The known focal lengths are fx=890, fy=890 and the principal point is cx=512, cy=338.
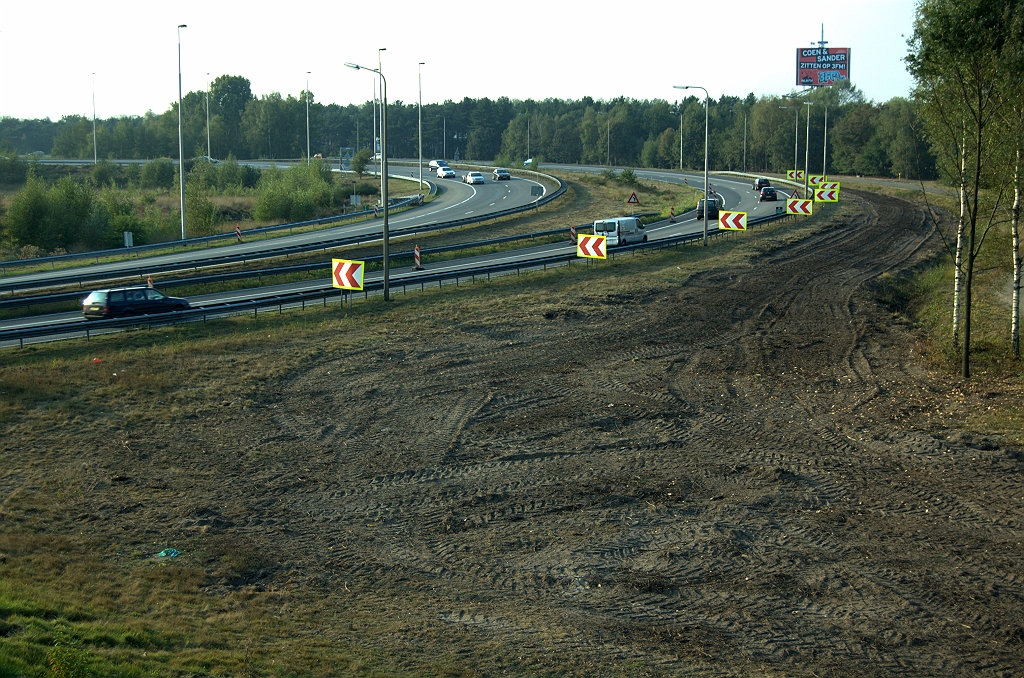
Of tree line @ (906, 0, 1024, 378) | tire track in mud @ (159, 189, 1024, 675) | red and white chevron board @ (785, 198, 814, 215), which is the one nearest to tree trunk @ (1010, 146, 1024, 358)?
tree line @ (906, 0, 1024, 378)

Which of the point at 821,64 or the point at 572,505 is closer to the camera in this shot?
the point at 572,505

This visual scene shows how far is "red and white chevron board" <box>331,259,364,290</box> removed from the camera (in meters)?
28.8

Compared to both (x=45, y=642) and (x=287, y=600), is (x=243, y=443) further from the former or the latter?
(x=45, y=642)

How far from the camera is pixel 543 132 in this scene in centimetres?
15112

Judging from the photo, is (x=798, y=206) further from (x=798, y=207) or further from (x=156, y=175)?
(x=156, y=175)

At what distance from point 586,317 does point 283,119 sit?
123847 millimetres

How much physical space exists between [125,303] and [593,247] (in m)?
18.2

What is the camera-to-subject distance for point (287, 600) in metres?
11.3

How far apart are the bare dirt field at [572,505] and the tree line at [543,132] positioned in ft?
264

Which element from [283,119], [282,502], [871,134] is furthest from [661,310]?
[283,119]

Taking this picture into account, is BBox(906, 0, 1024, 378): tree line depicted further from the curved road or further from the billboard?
the billboard

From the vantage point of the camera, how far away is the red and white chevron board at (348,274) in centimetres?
2883

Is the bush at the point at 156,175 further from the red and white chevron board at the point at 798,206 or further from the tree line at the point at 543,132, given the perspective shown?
the red and white chevron board at the point at 798,206

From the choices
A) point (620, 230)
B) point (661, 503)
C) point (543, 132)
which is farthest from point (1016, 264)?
point (543, 132)
